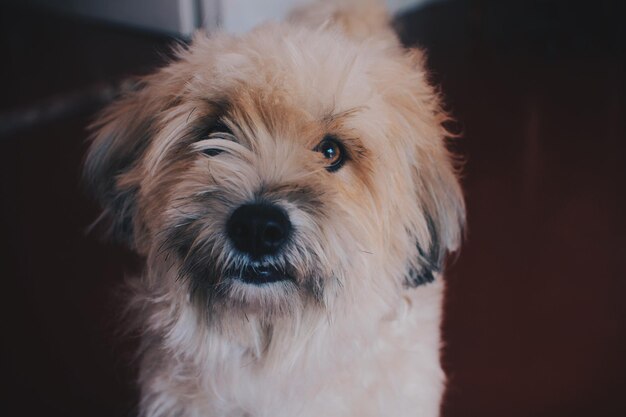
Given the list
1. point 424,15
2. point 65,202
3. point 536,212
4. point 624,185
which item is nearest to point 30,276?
point 65,202

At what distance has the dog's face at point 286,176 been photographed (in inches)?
34.5

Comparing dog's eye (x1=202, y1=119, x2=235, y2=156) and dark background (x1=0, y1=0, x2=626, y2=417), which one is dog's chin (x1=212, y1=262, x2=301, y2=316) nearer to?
dog's eye (x1=202, y1=119, x2=235, y2=156)

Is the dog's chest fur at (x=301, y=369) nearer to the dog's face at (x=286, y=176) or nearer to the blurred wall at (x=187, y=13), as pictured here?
the dog's face at (x=286, y=176)

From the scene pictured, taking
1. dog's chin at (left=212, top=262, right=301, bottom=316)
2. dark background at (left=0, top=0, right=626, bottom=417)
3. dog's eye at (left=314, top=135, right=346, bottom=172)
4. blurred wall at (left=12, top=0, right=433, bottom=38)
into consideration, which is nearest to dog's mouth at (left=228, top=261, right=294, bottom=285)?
dog's chin at (left=212, top=262, right=301, bottom=316)

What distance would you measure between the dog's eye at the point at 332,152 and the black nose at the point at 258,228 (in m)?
0.13

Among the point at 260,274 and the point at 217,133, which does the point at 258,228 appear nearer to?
the point at 260,274

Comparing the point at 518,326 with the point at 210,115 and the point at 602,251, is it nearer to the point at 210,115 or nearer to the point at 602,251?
the point at 602,251

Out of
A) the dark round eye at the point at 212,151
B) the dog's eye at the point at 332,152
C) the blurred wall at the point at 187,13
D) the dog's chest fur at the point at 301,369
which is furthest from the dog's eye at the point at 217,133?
→ the blurred wall at the point at 187,13

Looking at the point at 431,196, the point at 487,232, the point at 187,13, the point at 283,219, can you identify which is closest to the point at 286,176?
the point at 283,219

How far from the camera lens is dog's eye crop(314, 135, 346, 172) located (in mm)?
958

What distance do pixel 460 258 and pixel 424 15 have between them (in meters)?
2.30

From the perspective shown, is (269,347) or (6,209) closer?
(269,347)

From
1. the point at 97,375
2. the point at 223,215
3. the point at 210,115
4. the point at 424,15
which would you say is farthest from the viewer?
the point at 424,15

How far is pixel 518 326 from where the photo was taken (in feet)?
5.53
